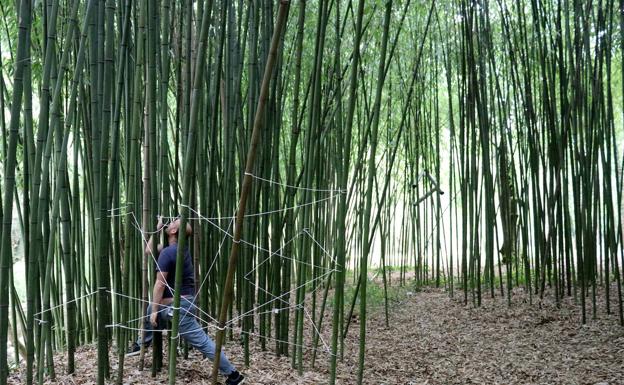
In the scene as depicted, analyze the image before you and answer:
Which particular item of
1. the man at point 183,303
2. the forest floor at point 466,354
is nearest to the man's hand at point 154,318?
the man at point 183,303

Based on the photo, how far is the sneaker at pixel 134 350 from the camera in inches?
142

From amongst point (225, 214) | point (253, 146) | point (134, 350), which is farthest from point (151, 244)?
point (253, 146)

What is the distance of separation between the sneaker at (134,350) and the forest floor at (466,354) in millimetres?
51

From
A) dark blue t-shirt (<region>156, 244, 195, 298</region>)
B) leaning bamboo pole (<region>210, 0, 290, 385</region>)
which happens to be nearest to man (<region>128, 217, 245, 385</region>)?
dark blue t-shirt (<region>156, 244, 195, 298</region>)

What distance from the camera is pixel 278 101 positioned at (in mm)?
3760

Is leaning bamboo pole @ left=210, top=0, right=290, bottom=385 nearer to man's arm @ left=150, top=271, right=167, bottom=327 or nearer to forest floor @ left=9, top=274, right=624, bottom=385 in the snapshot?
man's arm @ left=150, top=271, right=167, bottom=327

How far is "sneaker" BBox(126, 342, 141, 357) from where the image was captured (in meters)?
3.61

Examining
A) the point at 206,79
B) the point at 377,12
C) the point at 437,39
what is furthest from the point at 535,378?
the point at 437,39

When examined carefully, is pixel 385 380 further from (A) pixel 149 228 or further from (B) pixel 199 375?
(A) pixel 149 228

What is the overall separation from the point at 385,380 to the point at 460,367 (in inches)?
23.1

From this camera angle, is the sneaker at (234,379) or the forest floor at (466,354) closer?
the sneaker at (234,379)

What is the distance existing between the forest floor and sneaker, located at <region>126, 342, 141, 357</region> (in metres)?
0.05

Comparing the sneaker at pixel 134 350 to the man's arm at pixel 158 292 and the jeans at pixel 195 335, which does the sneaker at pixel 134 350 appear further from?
the man's arm at pixel 158 292

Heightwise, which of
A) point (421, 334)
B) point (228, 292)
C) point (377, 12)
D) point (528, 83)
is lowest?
point (421, 334)
